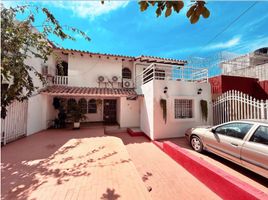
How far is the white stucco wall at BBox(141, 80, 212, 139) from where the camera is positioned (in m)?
7.96

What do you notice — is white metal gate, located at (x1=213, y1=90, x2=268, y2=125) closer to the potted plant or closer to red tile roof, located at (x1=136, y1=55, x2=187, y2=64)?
red tile roof, located at (x1=136, y1=55, x2=187, y2=64)

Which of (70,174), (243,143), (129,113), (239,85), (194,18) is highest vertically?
(239,85)

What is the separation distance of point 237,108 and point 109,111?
35.2 ft

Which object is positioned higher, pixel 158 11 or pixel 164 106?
pixel 158 11

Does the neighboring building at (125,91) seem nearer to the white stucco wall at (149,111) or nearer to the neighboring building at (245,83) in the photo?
the white stucco wall at (149,111)

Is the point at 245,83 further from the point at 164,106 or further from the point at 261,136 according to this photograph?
the point at 261,136

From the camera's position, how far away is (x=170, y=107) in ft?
26.7

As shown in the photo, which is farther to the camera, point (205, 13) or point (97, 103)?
point (97, 103)

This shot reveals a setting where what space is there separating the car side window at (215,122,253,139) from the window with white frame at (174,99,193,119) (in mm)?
3603

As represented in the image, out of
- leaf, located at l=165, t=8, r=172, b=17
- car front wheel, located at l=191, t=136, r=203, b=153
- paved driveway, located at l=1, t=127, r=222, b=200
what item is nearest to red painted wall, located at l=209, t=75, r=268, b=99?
car front wheel, located at l=191, t=136, r=203, b=153

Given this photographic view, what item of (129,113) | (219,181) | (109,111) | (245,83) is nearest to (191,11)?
(219,181)

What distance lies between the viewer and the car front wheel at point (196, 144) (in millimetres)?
5765

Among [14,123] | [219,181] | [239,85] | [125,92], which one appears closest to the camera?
[219,181]

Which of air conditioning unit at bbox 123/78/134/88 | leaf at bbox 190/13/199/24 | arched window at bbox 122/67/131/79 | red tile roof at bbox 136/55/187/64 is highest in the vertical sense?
red tile roof at bbox 136/55/187/64
